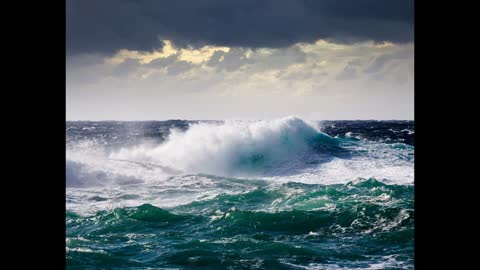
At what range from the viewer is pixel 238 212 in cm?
1131

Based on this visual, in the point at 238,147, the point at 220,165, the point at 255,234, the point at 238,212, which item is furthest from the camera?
the point at 238,147

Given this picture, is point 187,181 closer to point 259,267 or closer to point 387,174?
point 387,174

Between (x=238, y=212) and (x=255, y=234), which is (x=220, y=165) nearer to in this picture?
(x=238, y=212)

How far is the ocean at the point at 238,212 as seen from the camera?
8117mm

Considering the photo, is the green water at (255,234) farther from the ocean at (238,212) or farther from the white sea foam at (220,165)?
the white sea foam at (220,165)

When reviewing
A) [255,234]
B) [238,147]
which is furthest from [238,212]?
[238,147]

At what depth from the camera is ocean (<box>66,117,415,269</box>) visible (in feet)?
26.6

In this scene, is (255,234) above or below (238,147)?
below

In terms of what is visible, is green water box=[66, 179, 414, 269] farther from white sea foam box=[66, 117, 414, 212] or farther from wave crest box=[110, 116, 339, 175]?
wave crest box=[110, 116, 339, 175]

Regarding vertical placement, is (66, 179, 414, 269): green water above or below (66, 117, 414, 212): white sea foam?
below

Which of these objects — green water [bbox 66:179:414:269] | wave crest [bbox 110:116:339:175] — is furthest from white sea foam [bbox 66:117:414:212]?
green water [bbox 66:179:414:269]

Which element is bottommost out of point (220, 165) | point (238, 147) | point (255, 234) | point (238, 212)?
point (255, 234)

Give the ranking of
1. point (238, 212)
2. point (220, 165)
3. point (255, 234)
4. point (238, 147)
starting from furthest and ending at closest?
point (238, 147) < point (220, 165) < point (238, 212) < point (255, 234)
